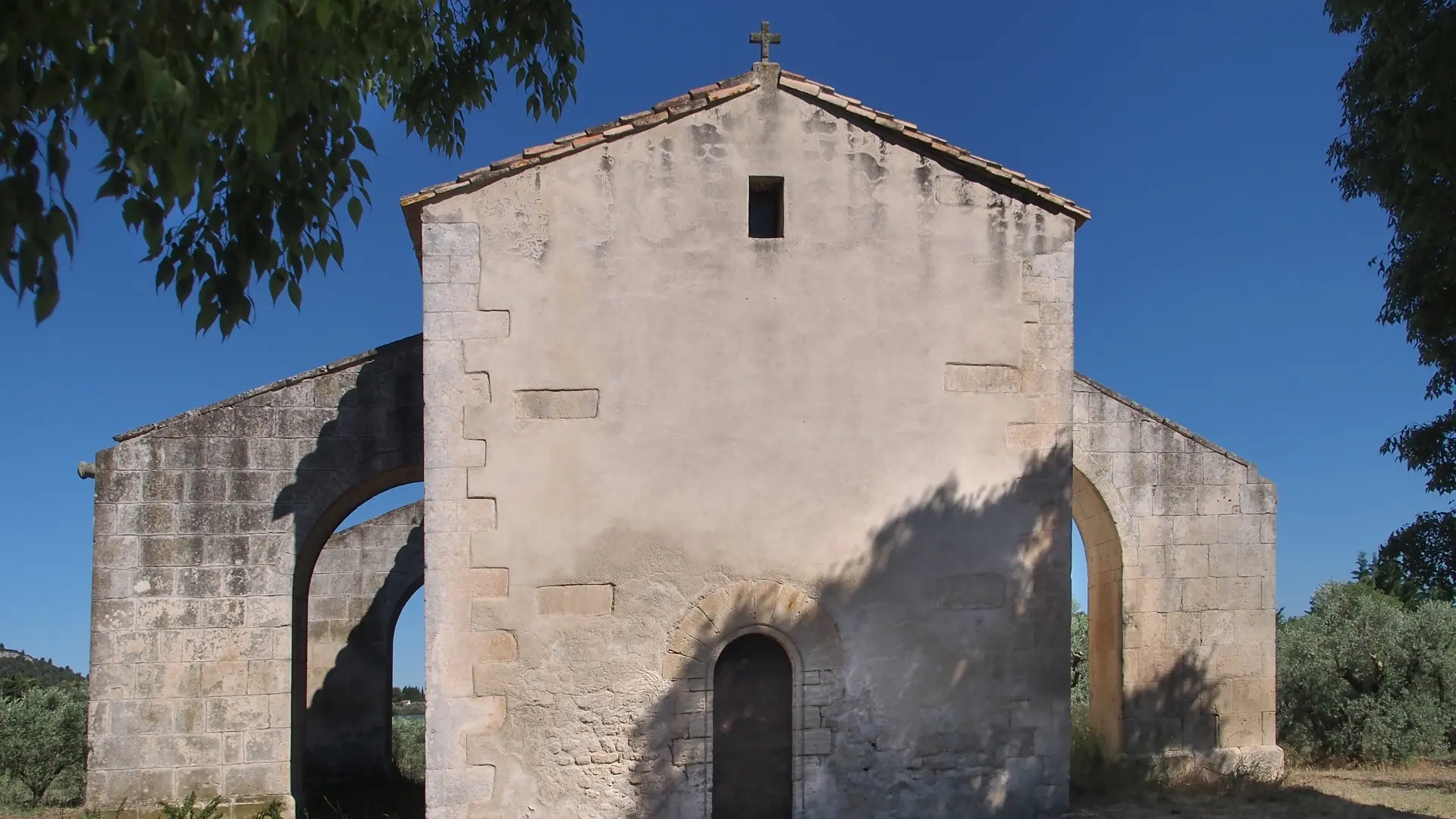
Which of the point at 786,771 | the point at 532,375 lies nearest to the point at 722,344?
the point at 532,375

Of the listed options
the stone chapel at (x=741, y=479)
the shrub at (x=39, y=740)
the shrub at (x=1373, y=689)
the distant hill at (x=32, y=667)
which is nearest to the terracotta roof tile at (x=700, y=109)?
the stone chapel at (x=741, y=479)

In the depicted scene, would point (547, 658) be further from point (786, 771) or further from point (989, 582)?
point (989, 582)

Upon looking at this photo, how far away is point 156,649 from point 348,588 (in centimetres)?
425

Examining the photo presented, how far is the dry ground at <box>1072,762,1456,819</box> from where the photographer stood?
9.23 m

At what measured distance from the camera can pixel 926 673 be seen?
343 inches

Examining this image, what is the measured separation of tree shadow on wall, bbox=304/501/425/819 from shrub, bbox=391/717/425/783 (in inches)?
38.6

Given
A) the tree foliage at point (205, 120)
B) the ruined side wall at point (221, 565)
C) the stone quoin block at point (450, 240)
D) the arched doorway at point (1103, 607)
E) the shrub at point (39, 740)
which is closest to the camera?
the tree foliage at point (205, 120)

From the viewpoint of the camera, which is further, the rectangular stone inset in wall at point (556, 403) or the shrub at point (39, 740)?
the shrub at point (39, 740)

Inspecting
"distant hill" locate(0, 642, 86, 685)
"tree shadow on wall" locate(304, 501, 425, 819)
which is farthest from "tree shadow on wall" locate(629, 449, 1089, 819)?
"distant hill" locate(0, 642, 86, 685)

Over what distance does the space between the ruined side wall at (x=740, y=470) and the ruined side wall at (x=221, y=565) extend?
6.98ft

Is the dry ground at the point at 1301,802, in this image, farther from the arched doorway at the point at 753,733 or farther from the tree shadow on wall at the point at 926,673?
the arched doorway at the point at 753,733

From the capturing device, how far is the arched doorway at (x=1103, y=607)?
36.3 ft

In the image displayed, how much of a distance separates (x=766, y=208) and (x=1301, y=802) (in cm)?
644

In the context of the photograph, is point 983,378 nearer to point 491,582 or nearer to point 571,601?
point 571,601
